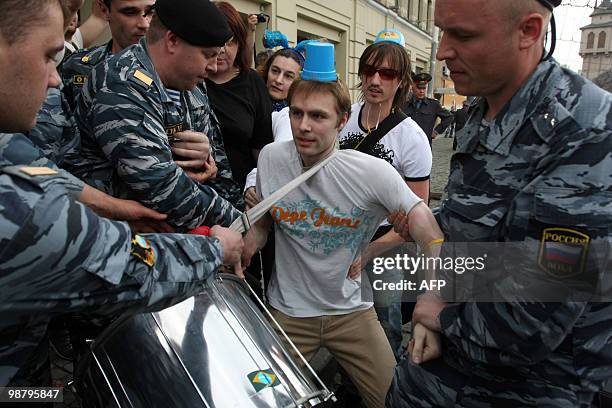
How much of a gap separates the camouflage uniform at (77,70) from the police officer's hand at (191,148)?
40cm

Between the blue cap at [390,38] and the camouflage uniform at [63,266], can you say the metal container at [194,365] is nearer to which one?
the camouflage uniform at [63,266]

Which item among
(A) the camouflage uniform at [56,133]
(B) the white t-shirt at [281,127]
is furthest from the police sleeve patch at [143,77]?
(B) the white t-shirt at [281,127]

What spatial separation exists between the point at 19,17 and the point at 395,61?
1.95 meters

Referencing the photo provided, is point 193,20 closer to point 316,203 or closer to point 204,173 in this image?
point 204,173

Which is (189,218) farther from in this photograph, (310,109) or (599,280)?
(599,280)

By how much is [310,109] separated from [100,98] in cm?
78

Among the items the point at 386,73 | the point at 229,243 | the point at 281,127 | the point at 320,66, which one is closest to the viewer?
the point at 229,243

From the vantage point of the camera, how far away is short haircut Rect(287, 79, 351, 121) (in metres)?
1.86

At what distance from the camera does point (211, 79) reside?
8.25 ft

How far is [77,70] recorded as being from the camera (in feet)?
6.05

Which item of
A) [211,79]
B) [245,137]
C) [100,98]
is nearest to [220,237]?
[100,98]

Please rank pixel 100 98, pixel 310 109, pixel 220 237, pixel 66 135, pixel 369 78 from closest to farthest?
pixel 220 237 < pixel 100 98 < pixel 66 135 < pixel 310 109 < pixel 369 78

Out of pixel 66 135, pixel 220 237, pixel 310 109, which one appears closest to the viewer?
pixel 220 237

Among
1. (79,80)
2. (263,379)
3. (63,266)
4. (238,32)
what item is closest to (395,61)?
(238,32)
